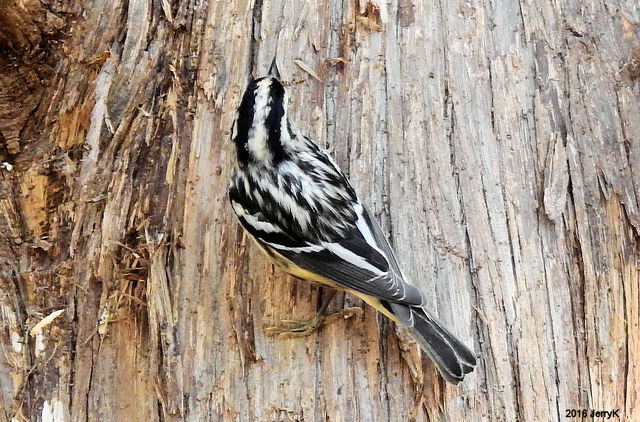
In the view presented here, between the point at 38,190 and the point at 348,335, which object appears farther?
the point at 38,190

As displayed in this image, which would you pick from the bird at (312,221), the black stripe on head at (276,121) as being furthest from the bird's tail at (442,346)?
the black stripe on head at (276,121)

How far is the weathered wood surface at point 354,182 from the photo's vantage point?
9.15 ft

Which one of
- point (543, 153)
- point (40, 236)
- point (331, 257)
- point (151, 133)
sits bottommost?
point (331, 257)

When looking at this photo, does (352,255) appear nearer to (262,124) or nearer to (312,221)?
(312,221)

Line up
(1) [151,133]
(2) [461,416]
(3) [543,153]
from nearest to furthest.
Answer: (2) [461,416] < (3) [543,153] < (1) [151,133]

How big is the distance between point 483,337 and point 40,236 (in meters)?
1.95

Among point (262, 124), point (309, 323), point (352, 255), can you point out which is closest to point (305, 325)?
point (309, 323)

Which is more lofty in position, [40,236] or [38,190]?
[38,190]

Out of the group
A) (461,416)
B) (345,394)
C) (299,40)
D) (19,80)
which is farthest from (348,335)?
(19,80)

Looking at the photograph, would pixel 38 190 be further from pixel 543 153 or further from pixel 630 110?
pixel 630 110

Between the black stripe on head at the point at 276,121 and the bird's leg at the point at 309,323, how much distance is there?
2.09 ft

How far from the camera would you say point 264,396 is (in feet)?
9.07

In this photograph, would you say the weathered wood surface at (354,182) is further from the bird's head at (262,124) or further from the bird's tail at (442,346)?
the bird's head at (262,124)

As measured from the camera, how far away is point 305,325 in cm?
286
